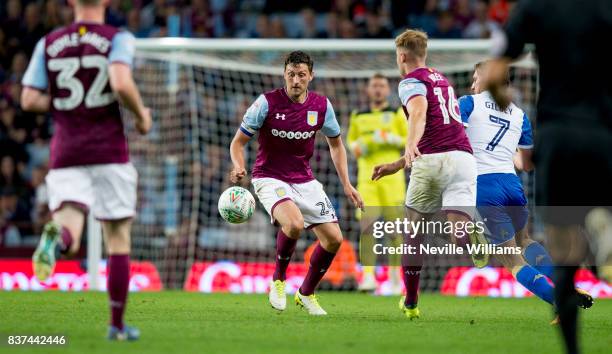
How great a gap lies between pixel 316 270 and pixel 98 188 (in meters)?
3.26

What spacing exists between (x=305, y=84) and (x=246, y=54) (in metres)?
6.99

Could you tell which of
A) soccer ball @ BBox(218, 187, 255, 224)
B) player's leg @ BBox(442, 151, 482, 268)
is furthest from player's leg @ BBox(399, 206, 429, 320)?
soccer ball @ BBox(218, 187, 255, 224)

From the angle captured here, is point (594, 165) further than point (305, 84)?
No

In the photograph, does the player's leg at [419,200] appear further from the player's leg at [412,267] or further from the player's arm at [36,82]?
the player's arm at [36,82]

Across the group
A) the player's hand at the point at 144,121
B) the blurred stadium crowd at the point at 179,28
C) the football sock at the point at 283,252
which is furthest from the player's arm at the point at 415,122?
the blurred stadium crowd at the point at 179,28

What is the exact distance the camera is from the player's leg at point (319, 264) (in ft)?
30.5

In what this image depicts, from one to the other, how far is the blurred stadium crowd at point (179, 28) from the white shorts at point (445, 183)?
8.81m

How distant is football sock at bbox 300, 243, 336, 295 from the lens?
9.29 metres

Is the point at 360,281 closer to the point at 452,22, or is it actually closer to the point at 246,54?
the point at 246,54

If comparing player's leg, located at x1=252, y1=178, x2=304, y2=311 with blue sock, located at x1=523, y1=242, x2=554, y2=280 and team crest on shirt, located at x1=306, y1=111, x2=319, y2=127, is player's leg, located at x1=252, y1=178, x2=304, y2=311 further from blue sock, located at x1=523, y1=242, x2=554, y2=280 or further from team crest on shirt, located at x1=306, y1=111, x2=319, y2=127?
blue sock, located at x1=523, y1=242, x2=554, y2=280

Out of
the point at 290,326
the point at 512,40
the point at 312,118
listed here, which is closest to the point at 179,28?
the point at 312,118

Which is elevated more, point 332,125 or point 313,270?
point 332,125

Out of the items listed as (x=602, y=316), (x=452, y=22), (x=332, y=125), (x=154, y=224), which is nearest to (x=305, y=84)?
(x=332, y=125)

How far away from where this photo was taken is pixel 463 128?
922cm
